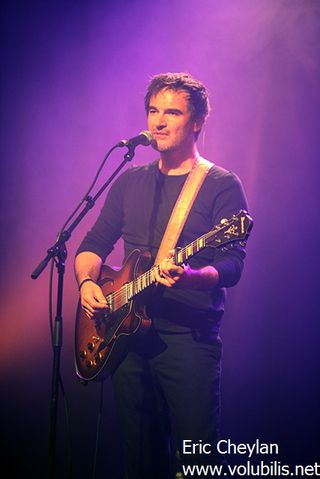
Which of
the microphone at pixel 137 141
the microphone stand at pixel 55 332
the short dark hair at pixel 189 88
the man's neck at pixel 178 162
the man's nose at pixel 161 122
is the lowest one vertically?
the microphone stand at pixel 55 332

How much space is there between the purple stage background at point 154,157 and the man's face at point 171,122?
28.3 inches

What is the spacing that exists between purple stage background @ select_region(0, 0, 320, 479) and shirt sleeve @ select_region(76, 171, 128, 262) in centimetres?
83

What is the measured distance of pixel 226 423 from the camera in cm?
358

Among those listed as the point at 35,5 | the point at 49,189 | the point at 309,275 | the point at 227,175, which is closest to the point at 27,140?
the point at 49,189

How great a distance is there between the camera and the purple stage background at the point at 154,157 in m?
3.54

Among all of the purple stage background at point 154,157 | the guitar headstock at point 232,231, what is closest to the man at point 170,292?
the guitar headstock at point 232,231

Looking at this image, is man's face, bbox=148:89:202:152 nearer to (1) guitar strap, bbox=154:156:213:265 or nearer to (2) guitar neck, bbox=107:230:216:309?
(1) guitar strap, bbox=154:156:213:265

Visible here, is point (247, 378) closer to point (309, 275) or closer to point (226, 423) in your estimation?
point (226, 423)

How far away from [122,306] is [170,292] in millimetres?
260

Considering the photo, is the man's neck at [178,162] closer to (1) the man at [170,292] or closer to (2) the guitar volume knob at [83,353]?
(1) the man at [170,292]

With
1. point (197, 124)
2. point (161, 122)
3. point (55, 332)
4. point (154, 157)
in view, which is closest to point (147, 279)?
point (55, 332)

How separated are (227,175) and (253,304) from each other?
1.14m

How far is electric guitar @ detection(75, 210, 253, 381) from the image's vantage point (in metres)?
2.36

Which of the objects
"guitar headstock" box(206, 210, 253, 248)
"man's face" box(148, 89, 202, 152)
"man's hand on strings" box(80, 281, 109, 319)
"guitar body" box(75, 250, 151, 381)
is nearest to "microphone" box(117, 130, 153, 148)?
"man's face" box(148, 89, 202, 152)
